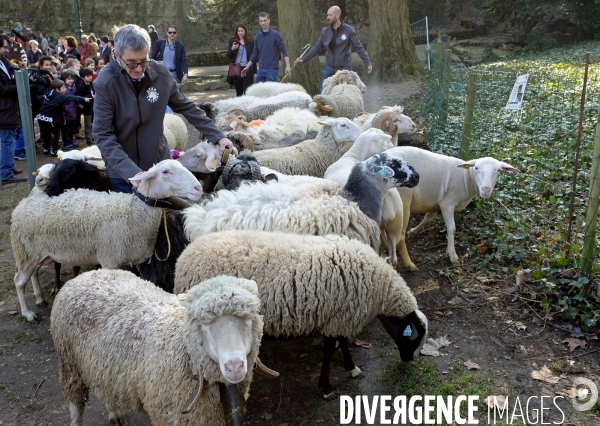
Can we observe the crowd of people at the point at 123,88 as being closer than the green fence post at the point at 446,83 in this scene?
Yes

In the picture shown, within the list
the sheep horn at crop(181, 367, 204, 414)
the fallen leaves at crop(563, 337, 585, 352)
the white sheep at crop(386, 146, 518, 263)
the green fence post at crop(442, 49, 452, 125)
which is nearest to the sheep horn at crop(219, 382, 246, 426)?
the sheep horn at crop(181, 367, 204, 414)

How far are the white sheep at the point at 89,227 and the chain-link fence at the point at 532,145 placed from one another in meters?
3.44

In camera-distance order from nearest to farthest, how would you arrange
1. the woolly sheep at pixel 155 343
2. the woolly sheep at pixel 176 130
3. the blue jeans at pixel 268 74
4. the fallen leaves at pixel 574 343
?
1. the woolly sheep at pixel 155 343
2. the fallen leaves at pixel 574 343
3. the woolly sheep at pixel 176 130
4. the blue jeans at pixel 268 74

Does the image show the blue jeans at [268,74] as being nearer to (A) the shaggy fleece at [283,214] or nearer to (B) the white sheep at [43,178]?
(B) the white sheep at [43,178]

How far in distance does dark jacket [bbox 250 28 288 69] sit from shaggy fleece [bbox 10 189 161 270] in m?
7.33

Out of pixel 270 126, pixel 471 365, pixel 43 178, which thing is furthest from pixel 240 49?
pixel 471 365

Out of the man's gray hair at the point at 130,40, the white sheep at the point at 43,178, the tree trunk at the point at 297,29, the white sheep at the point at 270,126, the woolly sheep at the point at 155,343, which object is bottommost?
the woolly sheep at the point at 155,343

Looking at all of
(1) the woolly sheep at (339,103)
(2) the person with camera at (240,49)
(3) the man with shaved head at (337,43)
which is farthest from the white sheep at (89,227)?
(2) the person with camera at (240,49)

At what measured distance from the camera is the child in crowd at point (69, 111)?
10438 mm

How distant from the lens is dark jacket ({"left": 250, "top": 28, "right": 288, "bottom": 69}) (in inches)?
440

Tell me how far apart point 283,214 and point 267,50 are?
777cm

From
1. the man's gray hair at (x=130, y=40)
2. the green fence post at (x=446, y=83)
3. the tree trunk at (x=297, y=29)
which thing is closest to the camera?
the man's gray hair at (x=130, y=40)

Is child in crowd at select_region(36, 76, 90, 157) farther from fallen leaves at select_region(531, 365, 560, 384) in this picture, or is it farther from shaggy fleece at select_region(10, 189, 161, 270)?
fallen leaves at select_region(531, 365, 560, 384)

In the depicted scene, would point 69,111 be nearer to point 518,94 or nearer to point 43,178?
point 43,178
